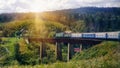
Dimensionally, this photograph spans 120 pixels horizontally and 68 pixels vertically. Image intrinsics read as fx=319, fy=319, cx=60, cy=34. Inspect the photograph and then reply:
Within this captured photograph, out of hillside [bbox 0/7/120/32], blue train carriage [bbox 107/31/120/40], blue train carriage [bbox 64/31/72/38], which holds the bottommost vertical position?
blue train carriage [bbox 107/31/120/40]

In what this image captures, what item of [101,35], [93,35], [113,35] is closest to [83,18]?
[93,35]

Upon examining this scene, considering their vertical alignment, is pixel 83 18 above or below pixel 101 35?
above

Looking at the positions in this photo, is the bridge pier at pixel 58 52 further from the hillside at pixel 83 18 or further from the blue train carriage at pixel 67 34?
the hillside at pixel 83 18

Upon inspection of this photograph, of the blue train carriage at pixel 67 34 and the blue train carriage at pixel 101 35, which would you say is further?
the blue train carriage at pixel 101 35

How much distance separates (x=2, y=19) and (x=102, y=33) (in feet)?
8.51

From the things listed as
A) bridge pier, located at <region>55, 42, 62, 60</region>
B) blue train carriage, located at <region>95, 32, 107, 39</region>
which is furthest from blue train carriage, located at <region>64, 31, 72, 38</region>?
blue train carriage, located at <region>95, 32, 107, 39</region>

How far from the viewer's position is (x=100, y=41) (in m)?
8.29

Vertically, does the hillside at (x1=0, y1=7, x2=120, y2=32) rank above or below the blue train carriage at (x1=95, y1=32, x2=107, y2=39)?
above

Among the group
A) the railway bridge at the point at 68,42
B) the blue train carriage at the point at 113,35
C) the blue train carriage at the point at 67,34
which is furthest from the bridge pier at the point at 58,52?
the blue train carriage at the point at 113,35

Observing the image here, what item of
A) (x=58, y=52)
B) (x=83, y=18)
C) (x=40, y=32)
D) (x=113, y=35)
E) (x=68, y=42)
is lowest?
(x=58, y=52)

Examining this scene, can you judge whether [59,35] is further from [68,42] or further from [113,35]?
[113,35]

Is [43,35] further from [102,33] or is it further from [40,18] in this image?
[102,33]

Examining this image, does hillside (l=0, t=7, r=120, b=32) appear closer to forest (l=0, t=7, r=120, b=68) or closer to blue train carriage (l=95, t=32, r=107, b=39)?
forest (l=0, t=7, r=120, b=68)

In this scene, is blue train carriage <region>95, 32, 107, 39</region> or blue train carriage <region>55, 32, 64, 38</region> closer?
blue train carriage <region>55, 32, 64, 38</region>
